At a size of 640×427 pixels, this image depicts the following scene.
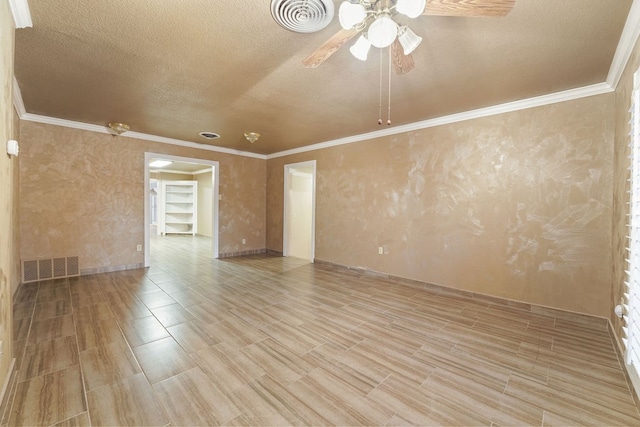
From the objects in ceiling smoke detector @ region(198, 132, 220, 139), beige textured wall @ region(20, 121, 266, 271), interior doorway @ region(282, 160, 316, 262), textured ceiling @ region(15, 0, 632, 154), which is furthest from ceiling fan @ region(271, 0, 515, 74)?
beige textured wall @ region(20, 121, 266, 271)

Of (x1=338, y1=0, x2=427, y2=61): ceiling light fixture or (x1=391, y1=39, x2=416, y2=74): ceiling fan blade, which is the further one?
(x1=391, y1=39, x2=416, y2=74): ceiling fan blade

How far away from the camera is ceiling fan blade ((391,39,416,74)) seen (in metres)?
1.68

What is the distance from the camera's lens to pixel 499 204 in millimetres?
3262

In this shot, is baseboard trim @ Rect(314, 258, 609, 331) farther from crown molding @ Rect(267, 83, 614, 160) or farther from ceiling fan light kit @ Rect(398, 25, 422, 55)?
ceiling fan light kit @ Rect(398, 25, 422, 55)

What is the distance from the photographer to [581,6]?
1.62 m

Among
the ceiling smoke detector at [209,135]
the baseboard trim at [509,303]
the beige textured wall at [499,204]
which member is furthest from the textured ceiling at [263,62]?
the baseboard trim at [509,303]

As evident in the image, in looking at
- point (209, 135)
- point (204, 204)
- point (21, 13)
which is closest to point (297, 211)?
point (209, 135)

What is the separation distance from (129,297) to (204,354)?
192 centimetres

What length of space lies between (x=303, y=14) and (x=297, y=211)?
4.87m

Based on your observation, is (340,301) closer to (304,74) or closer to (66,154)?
(304,74)

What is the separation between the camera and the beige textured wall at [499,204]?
2717mm

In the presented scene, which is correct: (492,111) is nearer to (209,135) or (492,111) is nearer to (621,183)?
(621,183)

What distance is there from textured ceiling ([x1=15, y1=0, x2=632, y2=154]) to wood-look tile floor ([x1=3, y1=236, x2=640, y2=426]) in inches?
94.9

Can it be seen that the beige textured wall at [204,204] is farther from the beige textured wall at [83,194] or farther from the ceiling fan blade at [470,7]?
the ceiling fan blade at [470,7]
